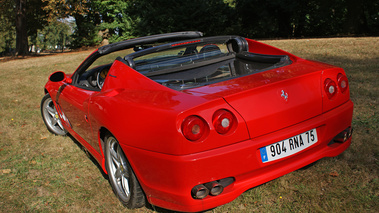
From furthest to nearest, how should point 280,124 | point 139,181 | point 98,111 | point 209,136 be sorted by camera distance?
point 98,111 < point 139,181 < point 280,124 < point 209,136

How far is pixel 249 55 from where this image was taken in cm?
369

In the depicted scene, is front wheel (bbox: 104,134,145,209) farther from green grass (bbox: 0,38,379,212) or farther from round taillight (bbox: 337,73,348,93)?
round taillight (bbox: 337,73,348,93)

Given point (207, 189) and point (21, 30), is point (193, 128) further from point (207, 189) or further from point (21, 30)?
point (21, 30)

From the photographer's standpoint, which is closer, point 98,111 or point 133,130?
point 133,130

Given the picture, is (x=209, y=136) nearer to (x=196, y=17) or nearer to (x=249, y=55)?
(x=249, y=55)

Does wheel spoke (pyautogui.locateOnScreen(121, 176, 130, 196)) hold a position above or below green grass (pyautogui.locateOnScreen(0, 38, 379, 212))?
above

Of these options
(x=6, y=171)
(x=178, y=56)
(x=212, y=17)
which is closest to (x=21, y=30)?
(x=212, y=17)

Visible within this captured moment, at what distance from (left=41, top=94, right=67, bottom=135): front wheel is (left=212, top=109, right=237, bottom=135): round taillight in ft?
12.4

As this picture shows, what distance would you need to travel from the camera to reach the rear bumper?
2223 mm

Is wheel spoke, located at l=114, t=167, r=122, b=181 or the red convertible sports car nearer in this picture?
the red convertible sports car

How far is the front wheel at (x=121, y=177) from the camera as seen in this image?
2.75 m

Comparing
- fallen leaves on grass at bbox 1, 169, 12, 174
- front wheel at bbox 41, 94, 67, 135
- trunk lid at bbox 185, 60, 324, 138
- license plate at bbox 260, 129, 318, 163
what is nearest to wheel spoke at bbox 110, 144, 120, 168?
trunk lid at bbox 185, 60, 324, 138

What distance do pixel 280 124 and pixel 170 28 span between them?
60.7 ft

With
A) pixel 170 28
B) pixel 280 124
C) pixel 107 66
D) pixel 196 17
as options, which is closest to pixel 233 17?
pixel 196 17
